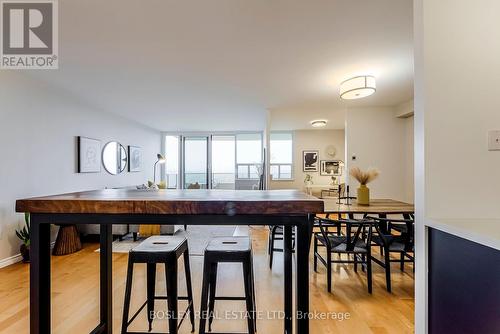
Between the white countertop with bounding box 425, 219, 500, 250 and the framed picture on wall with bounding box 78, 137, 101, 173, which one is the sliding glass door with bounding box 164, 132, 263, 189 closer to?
the framed picture on wall with bounding box 78, 137, 101, 173

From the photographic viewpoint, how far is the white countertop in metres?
1.05

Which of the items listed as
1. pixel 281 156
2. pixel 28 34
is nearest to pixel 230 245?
pixel 28 34

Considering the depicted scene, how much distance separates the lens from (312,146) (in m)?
8.08

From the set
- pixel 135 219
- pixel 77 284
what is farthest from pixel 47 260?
pixel 77 284

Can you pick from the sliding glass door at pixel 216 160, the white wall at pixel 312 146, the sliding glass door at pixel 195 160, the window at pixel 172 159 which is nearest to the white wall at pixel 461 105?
the white wall at pixel 312 146

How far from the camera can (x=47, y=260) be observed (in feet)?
3.99

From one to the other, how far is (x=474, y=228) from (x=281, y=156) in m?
7.05

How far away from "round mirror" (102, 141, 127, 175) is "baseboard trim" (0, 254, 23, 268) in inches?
86.4

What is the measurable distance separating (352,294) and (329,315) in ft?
1.69

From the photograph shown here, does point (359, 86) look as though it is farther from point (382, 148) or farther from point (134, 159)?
point (134, 159)

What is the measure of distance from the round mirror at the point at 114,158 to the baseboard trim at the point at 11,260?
219cm

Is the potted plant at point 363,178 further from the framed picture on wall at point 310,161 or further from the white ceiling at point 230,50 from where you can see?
the framed picture on wall at point 310,161

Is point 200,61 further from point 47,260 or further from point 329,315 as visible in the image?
point 329,315

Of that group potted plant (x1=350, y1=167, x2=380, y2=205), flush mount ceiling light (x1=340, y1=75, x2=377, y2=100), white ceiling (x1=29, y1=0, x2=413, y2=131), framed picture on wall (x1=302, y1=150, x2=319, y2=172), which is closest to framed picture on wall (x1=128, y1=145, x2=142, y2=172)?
white ceiling (x1=29, y1=0, x2=413, y2=131)
